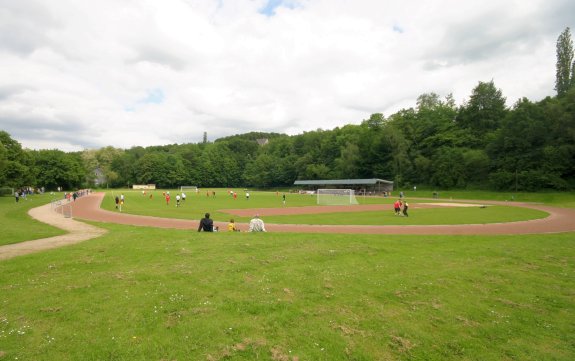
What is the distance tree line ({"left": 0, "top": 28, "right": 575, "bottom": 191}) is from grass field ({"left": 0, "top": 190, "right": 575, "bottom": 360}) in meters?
55.9

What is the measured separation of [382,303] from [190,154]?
478ft

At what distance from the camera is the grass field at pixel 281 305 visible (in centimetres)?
563

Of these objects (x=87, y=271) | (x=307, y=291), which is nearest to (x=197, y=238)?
(x=87, y=271)

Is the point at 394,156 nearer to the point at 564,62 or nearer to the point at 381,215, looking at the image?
the point at 564,62

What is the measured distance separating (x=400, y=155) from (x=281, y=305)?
288 feet

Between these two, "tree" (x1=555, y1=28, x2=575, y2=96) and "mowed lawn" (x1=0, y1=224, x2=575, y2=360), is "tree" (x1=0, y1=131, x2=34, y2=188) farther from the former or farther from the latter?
"tree" (x1=555, y1=28, x2=575, y2=96)

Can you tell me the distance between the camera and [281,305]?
23.7ft

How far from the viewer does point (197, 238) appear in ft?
49.1

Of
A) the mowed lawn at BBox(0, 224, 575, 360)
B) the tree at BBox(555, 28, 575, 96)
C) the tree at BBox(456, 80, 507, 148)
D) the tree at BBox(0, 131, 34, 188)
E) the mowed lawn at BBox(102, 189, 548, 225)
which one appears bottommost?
the mowed lawn at BBox(102, 189, 548, 225)

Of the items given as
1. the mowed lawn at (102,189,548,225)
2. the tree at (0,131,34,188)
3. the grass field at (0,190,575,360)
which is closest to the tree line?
the tree at (0,131,34,188)

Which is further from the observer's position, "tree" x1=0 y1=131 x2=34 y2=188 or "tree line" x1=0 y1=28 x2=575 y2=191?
"tree line" x1=0 y1=28 x2=575 y2=191

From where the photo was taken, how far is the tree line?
200 feet

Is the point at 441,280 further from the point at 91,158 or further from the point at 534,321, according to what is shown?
the point at 91,158

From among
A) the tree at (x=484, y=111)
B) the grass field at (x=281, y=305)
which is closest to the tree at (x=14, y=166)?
the grass field at (x=281, y=305)
